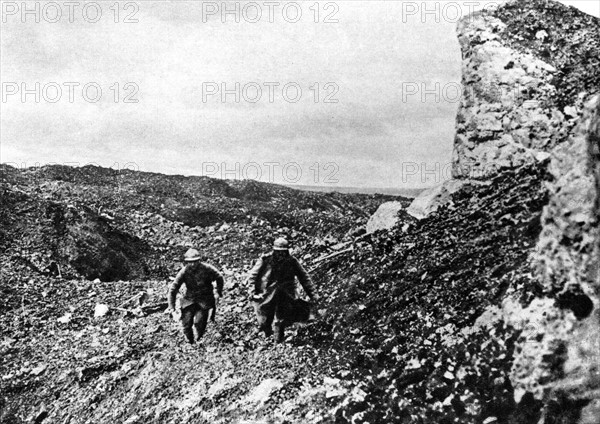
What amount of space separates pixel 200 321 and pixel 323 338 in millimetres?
1726

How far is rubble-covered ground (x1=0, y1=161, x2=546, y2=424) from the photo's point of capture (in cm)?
492

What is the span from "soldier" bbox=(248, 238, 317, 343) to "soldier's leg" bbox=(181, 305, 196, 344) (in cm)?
90

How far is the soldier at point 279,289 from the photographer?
6617 mm

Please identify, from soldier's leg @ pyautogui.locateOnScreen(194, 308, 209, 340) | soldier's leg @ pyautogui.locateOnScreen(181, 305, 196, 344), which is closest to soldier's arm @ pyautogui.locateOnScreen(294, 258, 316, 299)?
soldier's leg @ pyautogui.locateOnScreen(194, 308, 209, 340)

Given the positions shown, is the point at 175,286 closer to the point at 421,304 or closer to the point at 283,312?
Answer: the point at 283,312

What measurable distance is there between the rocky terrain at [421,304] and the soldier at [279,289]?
0.22 meters

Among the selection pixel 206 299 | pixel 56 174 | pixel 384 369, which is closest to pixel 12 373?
pixel 206 299

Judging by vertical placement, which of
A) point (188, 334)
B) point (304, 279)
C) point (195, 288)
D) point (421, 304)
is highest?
point (304, 279)

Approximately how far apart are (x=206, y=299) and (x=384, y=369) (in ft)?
8.74

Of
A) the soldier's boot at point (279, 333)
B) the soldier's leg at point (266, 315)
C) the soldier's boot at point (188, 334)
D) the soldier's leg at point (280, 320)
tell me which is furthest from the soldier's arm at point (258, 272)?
the soldier's boot at point (188, 334)

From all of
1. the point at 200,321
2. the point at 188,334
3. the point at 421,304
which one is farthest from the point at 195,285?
the point at 421,304

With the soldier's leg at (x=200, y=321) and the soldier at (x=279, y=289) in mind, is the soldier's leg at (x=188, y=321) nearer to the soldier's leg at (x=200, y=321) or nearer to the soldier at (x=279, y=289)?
the soldier's leg at (x=200, y=321)

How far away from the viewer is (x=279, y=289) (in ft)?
21.7

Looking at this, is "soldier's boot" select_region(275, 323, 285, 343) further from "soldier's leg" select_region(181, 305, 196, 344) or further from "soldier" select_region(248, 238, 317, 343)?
"soldier's leg" select_region(181, 305, 196, 344)
